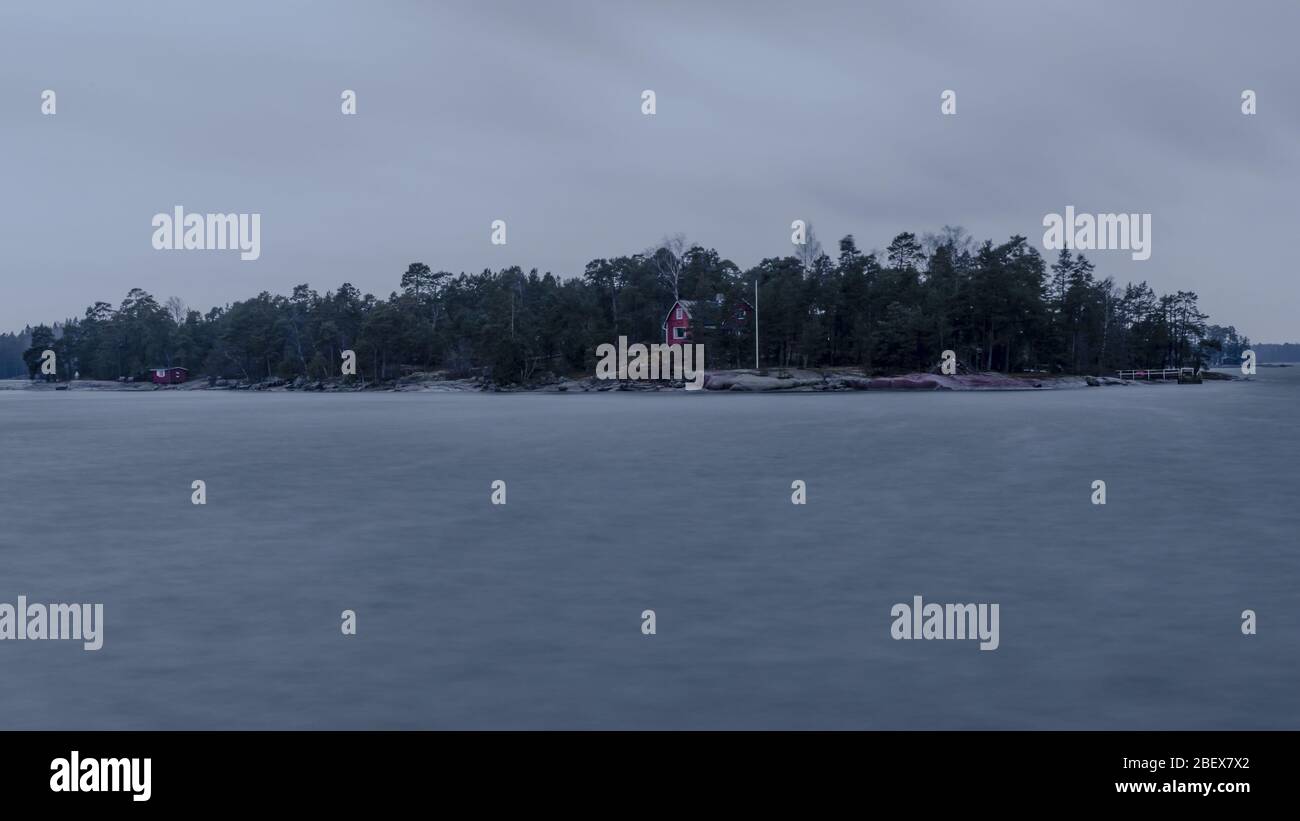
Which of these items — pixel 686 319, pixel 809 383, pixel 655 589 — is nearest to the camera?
pixel 655 589

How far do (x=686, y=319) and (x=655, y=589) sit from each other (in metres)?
110

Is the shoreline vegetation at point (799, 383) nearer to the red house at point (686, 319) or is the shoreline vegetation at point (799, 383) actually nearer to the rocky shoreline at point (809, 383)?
the rocky shoreline at point (809, 383)

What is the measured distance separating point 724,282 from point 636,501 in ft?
336

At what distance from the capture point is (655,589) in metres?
13.9

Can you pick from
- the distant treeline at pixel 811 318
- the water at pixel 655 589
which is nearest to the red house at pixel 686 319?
the distant treeline at pixel 811 318

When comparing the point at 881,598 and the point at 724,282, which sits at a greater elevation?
the point at 724,282

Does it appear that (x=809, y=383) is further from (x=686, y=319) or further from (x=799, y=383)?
(x=686, y=319)

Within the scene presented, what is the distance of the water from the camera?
875cm

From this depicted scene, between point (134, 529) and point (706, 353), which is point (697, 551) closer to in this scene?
point (134, 529)

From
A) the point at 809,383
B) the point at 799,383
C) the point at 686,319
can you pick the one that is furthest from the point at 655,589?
the point at 686,319

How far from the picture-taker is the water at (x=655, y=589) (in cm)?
875

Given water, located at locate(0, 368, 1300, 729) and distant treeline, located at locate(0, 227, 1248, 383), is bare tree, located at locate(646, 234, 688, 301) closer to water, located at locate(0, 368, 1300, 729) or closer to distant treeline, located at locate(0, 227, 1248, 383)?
distant treeline, located at locate(0, 227, 1248, 383)

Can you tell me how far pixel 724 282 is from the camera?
12331cm

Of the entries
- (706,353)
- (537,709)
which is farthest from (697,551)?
(706,353)
